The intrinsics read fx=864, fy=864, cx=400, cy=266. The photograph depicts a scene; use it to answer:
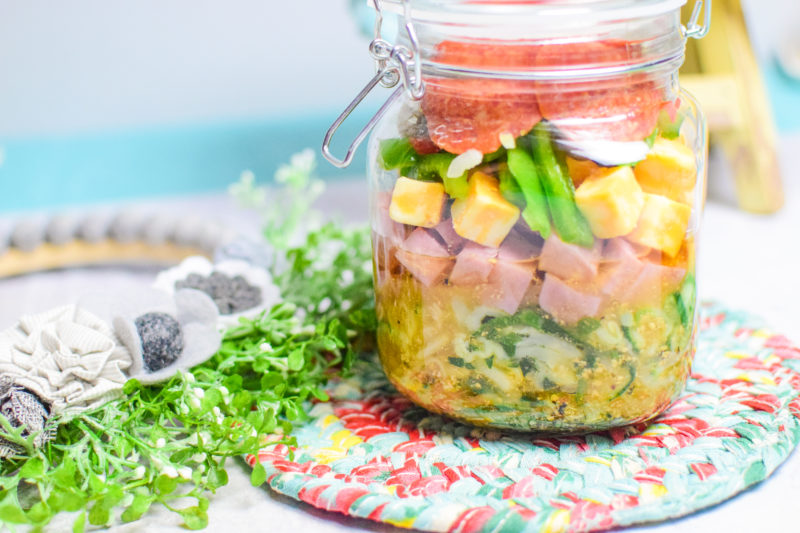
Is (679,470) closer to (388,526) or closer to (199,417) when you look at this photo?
(388,526)

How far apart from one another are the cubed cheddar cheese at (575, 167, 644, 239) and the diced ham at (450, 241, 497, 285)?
8 centimetres

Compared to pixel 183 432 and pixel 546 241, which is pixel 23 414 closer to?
pixel 183 432

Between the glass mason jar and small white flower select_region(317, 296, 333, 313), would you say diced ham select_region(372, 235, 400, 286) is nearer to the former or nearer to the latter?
the glass mason jar

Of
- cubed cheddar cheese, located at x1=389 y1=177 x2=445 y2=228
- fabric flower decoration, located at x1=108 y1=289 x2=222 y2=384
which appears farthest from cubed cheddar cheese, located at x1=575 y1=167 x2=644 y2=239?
fabric flower decoration, located at x1=108 y1=289 x2=222 y2=384

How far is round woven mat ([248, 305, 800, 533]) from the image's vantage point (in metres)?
0.64

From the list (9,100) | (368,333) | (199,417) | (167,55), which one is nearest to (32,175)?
(9,100)

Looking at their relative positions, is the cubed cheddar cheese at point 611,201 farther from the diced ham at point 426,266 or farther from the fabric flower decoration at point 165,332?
the fabric flower decoration at point 165,332

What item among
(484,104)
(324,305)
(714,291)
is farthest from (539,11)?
(714,291)

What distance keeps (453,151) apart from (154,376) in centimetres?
32

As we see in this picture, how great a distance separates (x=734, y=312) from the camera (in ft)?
3.20

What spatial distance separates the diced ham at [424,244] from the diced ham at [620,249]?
13cm

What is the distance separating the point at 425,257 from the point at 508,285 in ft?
0.25

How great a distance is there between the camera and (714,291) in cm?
117

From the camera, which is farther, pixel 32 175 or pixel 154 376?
pixel 32 175
